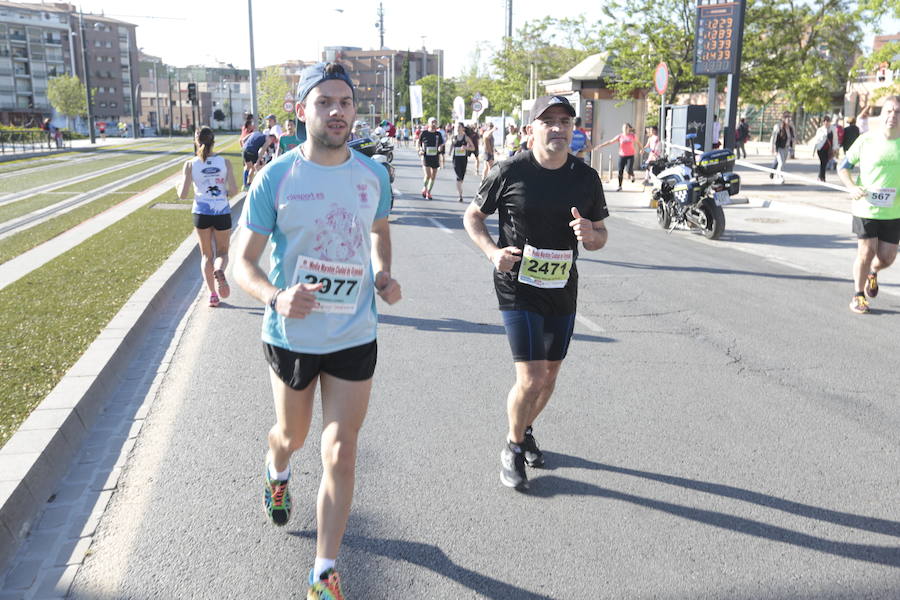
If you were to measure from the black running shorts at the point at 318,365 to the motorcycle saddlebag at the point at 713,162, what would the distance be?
11185 mm

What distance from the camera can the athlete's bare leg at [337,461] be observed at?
3025 mm

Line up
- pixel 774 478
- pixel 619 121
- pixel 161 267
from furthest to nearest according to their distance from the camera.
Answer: pixel 619 121
pixel 161 267
pixel 774 478

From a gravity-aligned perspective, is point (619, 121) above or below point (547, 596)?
above

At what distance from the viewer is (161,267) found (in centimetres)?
977

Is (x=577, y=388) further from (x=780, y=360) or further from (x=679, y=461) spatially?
(x=780, y=360)

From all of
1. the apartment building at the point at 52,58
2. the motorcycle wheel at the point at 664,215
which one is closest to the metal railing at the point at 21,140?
the motorcycle wheel at the point at 664,215

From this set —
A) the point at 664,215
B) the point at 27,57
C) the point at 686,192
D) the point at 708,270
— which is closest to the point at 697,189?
the point at 686,192

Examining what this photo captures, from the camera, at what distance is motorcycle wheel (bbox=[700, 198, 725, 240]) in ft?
43.3

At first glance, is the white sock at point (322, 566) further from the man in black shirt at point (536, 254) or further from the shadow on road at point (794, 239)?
the shadow on road at point (794, 239)

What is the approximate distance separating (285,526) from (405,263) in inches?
292

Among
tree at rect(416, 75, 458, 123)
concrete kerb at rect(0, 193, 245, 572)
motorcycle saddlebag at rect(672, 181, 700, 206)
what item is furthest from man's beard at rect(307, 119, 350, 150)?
tree at rect(416, 75, 458, 123)


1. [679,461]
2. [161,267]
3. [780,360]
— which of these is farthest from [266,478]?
[161,267]

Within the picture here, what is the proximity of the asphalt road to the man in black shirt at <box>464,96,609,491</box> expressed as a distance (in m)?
0.49

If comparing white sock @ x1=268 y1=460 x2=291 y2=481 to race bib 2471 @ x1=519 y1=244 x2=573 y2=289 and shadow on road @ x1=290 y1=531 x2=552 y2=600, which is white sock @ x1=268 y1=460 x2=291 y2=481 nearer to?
shadow on road @ x1=290 y1=531 x2=552 y2=600
